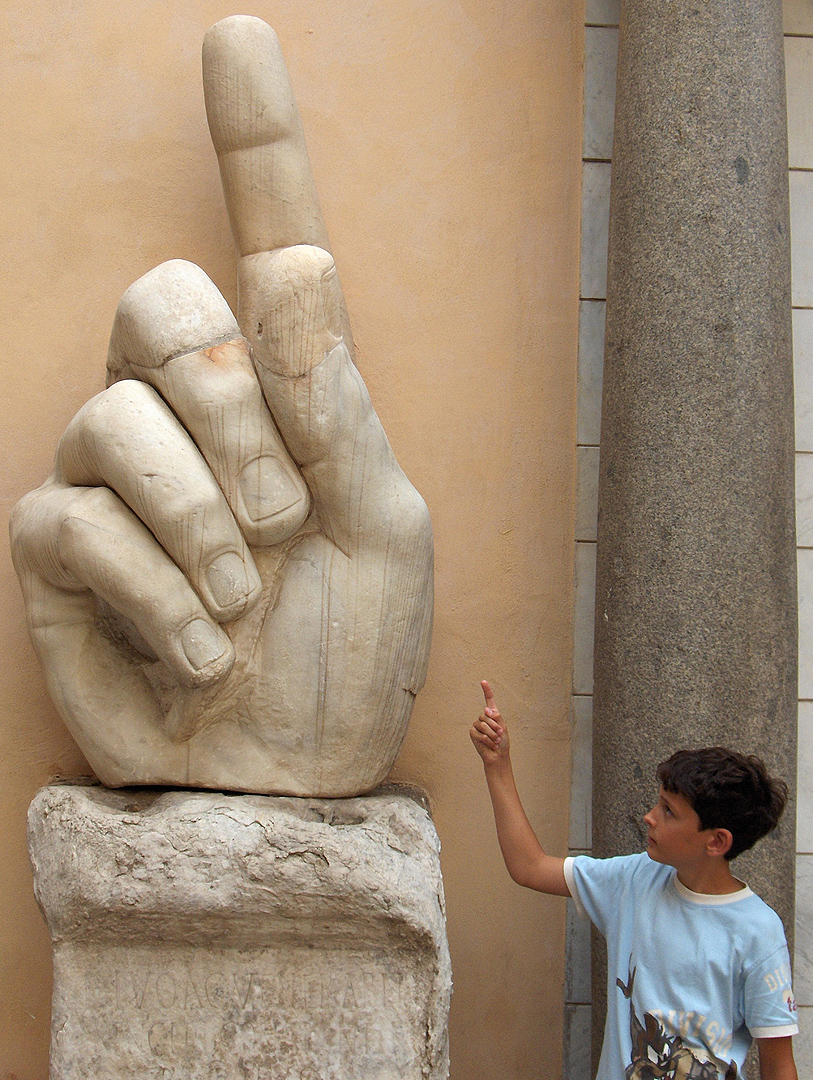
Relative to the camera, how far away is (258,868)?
1.48 m

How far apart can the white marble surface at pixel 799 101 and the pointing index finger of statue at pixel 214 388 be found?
50.3 inches

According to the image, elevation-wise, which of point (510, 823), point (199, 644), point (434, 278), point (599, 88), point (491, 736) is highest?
point (599, 88)

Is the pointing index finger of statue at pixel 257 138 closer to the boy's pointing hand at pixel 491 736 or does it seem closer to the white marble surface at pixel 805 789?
the boy's pointing hand at pixel 491 736

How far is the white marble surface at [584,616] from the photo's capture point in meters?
2.06

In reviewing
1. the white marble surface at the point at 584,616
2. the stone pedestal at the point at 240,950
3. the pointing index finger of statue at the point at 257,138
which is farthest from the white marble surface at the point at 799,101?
the stone pedestal at the point at 240,950

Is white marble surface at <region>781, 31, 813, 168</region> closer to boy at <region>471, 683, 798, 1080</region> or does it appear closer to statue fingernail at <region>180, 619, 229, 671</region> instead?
boy at <region>471, 683, 798, 1080</region>

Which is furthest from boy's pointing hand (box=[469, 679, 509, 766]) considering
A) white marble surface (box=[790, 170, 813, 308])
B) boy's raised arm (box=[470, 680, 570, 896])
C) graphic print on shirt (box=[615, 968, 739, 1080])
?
white marble surface (box=[790, 170, 813, 308])

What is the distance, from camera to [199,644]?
5.17 feet

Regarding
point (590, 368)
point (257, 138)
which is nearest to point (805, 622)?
point (590, 368)

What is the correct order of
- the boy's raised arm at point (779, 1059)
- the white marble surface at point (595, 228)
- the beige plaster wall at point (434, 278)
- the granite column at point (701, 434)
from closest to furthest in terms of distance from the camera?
the boy's raised arm at point (779, 1059), the granite column at point (701, 434), the beige plaster wall at point (434, 278), the white marble surface at point (595, 228)

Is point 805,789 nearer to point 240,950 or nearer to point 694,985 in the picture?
point 694,985

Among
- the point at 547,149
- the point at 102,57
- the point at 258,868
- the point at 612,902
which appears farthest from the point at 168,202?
the point at 612,902

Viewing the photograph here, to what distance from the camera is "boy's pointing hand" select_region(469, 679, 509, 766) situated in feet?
5.16

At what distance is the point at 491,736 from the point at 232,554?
47 centimetres
